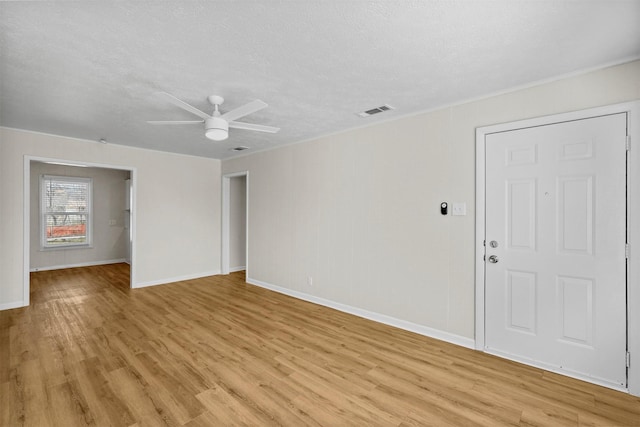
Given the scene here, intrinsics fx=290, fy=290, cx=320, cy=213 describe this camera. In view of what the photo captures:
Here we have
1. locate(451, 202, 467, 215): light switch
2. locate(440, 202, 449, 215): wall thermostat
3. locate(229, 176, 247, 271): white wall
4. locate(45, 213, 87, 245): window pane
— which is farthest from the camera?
locate(45, 213, 87, 245): window pane

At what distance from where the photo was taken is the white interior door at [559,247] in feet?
7.47

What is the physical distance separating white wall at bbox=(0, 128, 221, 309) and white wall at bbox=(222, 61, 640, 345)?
6.69ft

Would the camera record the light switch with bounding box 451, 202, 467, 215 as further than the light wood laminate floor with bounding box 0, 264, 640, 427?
Yes

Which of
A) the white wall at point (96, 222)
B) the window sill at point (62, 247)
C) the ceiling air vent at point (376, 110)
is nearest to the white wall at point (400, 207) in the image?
the ceiling air vent at point (376, 110)

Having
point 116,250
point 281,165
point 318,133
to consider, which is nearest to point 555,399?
point 318,133

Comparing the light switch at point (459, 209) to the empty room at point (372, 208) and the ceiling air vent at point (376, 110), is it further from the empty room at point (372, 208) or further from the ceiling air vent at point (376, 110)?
the ceiling air vent at point (376, 110)

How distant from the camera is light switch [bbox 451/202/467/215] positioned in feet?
9.83

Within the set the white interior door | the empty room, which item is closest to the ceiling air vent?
the empty room

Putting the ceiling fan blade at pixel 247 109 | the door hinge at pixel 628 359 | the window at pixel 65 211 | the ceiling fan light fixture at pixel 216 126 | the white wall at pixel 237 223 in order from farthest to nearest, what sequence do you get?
the window at pixel 65 211
the white wall at pixel 237 223
the ceiling fan light fixture at pixel 216 126
the ceiling fan blade at pixel 247 109
the door hinge at pixel 628 359

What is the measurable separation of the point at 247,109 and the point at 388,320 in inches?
113

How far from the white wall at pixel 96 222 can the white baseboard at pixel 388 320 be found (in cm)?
547

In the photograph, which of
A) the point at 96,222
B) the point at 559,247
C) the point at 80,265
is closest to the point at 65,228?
the point at 96,222

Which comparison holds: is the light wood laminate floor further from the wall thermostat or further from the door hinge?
the wall thermostat

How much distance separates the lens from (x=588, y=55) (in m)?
2.16
